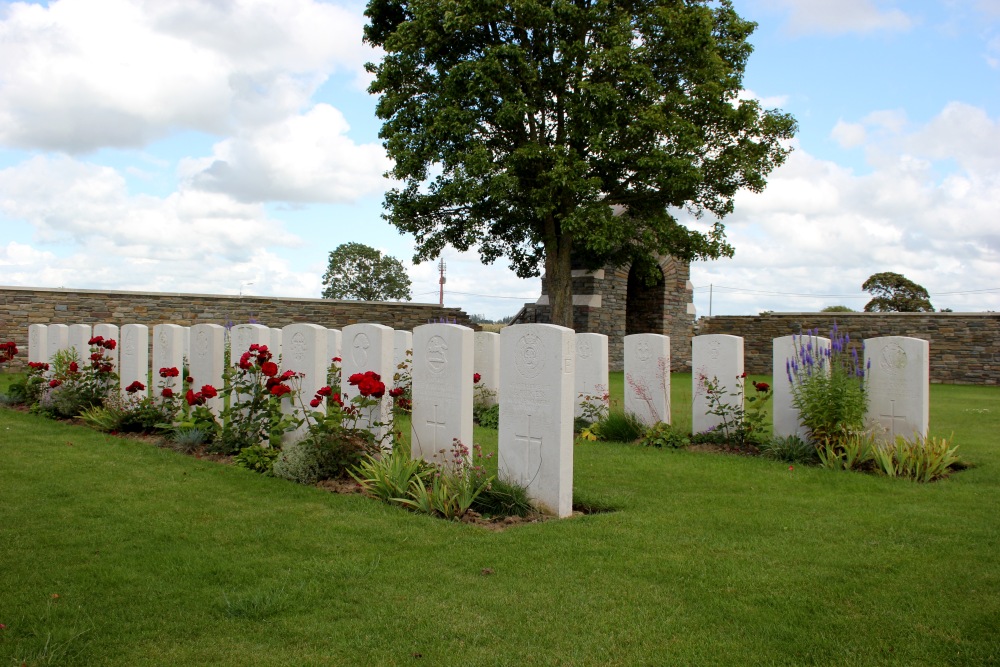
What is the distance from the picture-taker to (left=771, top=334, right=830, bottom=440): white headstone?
27.1 ft

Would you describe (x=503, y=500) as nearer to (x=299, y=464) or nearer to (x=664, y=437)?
(x=299, y=464)

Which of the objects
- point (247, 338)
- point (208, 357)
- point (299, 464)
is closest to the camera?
point (299, 464)

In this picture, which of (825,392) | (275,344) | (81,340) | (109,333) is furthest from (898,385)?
(81,340)

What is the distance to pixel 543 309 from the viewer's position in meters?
23.4

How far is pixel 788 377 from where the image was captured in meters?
8.34

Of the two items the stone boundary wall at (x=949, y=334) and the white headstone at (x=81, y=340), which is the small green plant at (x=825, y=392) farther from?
the stone boundary wall at (x=949, y=334)

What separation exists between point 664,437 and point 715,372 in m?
1.01

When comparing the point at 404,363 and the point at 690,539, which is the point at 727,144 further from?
the point at 690,539

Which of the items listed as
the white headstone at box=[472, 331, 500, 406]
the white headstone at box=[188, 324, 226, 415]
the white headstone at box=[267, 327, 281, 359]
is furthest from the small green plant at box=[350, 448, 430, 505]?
the white headstone at box=[472, 331, 500, 406]

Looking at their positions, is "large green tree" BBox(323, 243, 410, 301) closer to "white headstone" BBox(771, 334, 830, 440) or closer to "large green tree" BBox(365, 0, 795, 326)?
"large green tree" BBox(365, 0, 795, 326)

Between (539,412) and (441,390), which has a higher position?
(441,390)

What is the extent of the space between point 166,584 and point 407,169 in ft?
47.5

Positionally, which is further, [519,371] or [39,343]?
[39,343]

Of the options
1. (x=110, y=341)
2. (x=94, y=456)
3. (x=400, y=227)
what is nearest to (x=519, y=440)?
(x=94, y=456)
